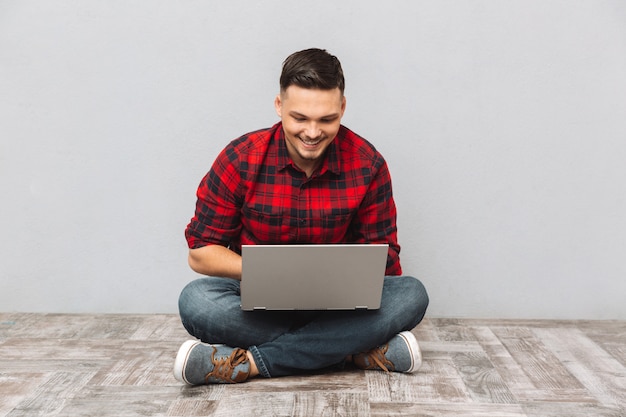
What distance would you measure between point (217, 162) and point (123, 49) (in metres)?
0.71

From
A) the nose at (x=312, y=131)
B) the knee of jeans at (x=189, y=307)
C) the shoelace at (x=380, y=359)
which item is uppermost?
the nose at (x=312, y=131)

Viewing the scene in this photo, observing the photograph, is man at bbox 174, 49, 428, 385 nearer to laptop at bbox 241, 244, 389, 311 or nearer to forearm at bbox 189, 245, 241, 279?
forearm at bbox 189, 245, 241, 279

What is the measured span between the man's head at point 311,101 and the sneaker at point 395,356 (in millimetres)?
526

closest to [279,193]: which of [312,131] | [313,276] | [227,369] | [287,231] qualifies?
[287,231]

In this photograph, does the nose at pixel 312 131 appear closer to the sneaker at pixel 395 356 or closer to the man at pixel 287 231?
the man at pixel 287 231

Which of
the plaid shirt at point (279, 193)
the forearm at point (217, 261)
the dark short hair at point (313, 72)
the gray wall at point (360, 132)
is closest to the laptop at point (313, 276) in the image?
the forearm at point (217, 261)

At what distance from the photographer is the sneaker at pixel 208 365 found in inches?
72.5

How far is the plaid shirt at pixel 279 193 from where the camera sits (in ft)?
6.43

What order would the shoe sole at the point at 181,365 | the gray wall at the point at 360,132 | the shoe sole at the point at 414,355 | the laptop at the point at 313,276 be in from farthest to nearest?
the gray wall at the point at 360,132 → the shoe sole at the point at 414,355 → the shoe sole at the point at 181,365 → the laptop at the point at 313,276

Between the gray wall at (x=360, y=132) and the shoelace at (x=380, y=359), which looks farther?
the gray wall at (x=360, y=132)

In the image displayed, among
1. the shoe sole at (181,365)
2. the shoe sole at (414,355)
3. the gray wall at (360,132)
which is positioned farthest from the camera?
the gray wall at (360,132)

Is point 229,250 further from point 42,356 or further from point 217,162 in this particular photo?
point 42,356

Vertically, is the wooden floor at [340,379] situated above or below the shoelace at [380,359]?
below

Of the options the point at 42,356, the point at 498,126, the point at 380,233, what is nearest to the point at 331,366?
the point at 380,233
